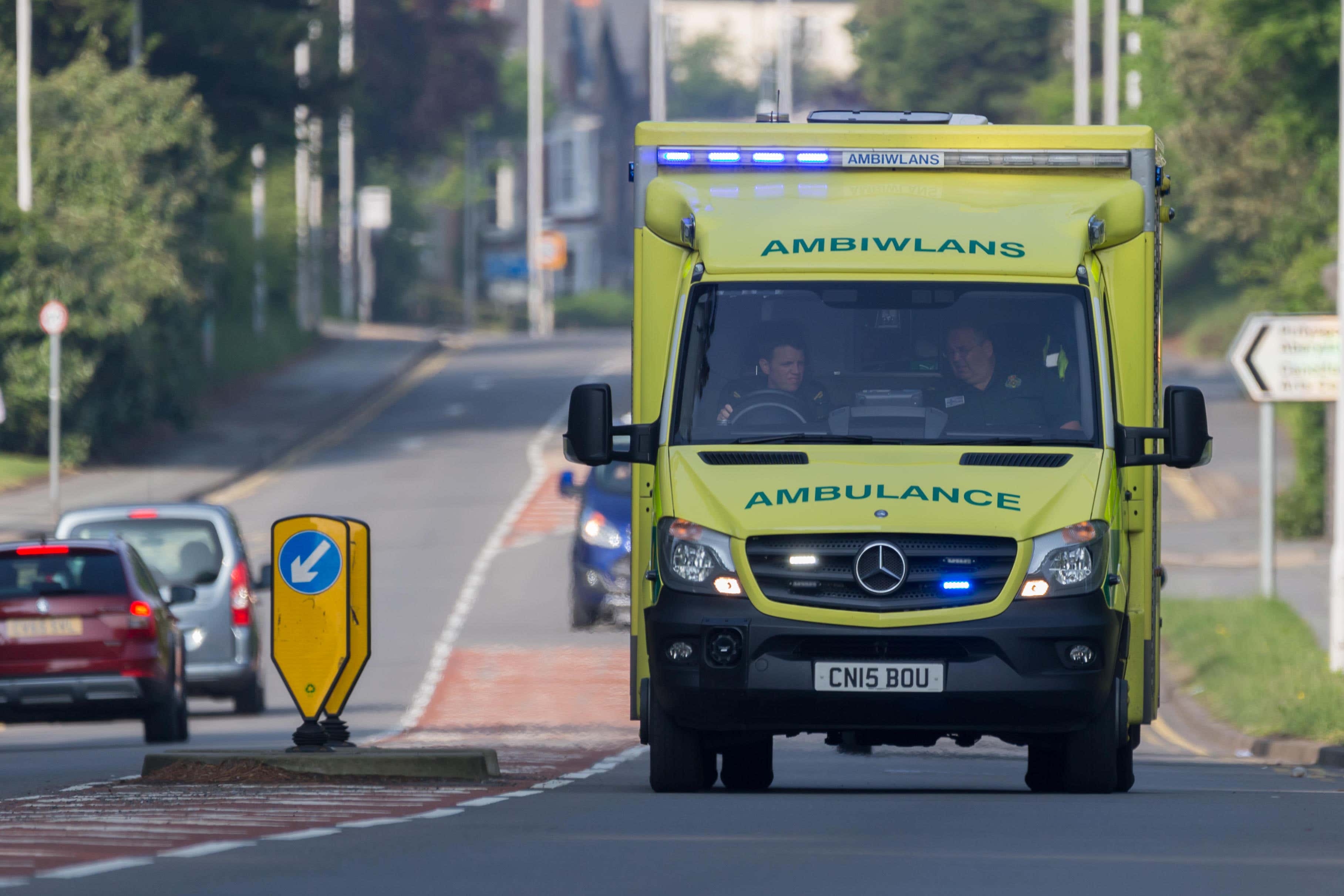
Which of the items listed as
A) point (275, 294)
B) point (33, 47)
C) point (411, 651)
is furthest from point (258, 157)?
point (411, 651)

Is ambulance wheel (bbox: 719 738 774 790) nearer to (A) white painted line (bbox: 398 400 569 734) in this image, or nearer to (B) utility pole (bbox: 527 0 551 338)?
(A) white painted line (bbox: 398 400 569 734)

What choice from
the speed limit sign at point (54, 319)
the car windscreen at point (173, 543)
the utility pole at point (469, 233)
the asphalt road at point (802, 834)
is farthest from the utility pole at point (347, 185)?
the asphalt road at point (802, 834)

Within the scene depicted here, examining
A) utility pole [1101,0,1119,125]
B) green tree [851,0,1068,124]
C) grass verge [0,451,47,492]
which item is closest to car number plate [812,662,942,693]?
grass verge [0,451,47,492]

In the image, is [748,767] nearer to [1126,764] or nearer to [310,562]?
[1126,764]

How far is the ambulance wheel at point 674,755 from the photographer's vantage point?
11367 mm

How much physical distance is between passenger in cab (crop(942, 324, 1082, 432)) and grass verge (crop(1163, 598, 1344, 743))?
18.8ft

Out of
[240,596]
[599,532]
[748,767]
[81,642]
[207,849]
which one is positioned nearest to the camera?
[207,849]

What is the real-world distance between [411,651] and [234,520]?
15.6 ft

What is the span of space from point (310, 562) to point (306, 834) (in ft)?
10.7

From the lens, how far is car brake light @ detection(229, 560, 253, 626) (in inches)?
805

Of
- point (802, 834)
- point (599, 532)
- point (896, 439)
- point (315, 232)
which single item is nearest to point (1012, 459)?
point (896, 439)

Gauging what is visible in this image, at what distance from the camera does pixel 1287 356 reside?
2188 centimetres

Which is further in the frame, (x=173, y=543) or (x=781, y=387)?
(x=173, y=543)

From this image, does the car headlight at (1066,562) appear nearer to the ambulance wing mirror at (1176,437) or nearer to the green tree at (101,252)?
the ambulance wing mirror at (1176,437)
